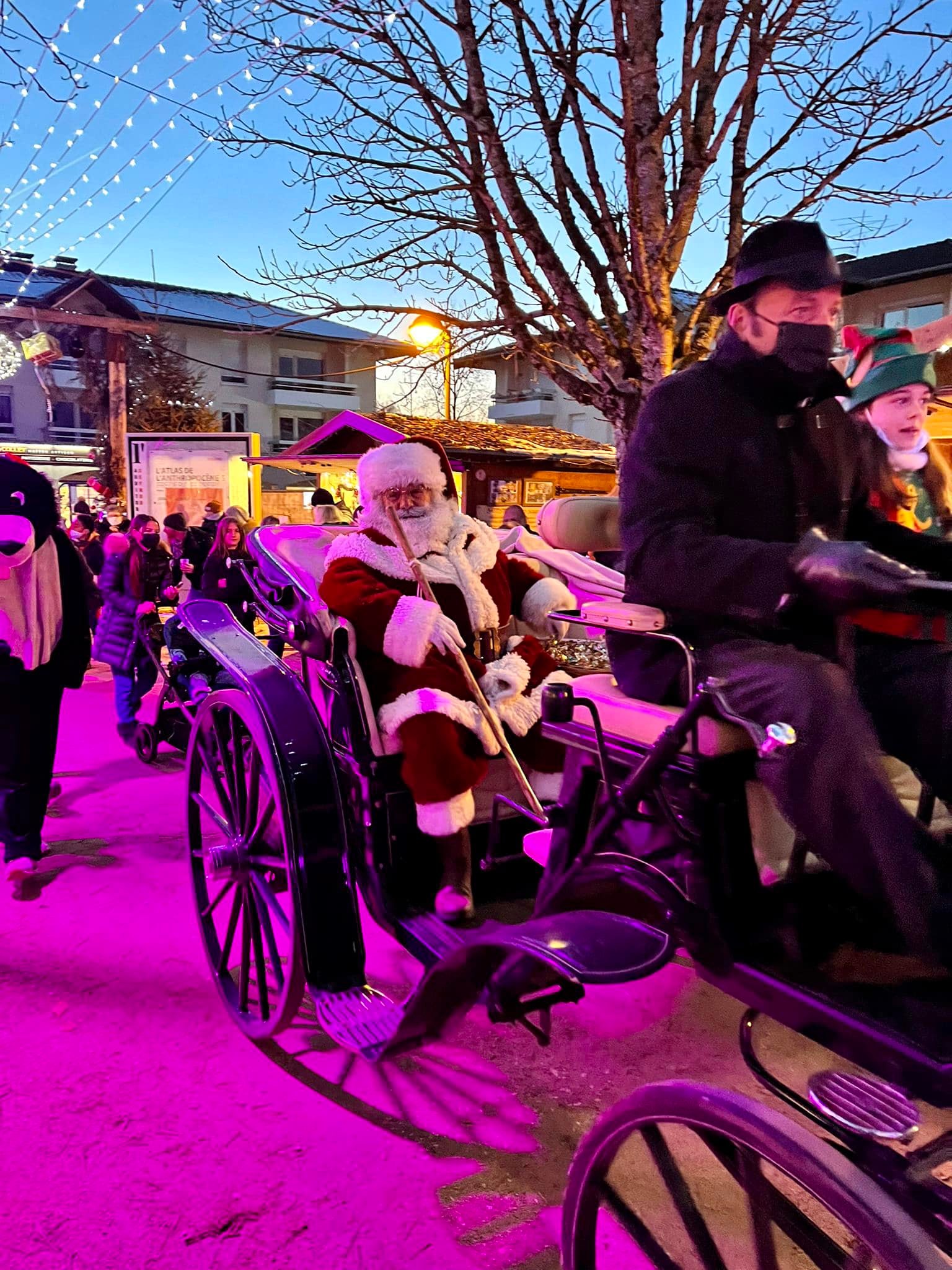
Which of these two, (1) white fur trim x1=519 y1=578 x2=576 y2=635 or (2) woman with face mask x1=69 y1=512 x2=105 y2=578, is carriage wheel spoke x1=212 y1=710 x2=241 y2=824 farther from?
(2) woman with face mask x1=69 y1=512 x2=105 y2=578

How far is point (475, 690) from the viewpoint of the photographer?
9.53 ft

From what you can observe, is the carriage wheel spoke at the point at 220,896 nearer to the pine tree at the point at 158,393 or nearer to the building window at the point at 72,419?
the pine tree at the point at 158,393

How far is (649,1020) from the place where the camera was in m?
3.13

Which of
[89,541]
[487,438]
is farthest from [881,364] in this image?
[487,438]

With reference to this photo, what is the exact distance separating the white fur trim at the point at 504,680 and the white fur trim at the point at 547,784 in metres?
0.32

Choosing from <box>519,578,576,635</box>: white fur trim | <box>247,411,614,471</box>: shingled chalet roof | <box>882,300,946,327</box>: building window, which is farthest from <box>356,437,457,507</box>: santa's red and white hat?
<box>882,300,946,327</box>: building window

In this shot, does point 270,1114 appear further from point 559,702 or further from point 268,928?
point 559,702

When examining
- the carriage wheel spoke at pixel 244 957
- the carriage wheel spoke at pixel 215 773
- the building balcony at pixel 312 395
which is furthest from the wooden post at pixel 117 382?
the carriage wheel spoke at pixel 244 957

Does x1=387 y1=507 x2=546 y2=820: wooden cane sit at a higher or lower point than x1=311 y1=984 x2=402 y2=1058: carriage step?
higher

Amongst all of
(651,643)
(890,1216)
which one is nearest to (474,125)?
(651,643)

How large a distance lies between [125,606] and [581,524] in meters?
5.35

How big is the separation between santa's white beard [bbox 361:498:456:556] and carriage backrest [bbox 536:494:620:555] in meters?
0.95

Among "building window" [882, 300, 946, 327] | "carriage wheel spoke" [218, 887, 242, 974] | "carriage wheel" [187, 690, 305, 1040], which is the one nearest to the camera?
"carriage wheel" [187, 690, 305, 1040]

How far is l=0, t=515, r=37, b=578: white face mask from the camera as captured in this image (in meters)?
3.97
